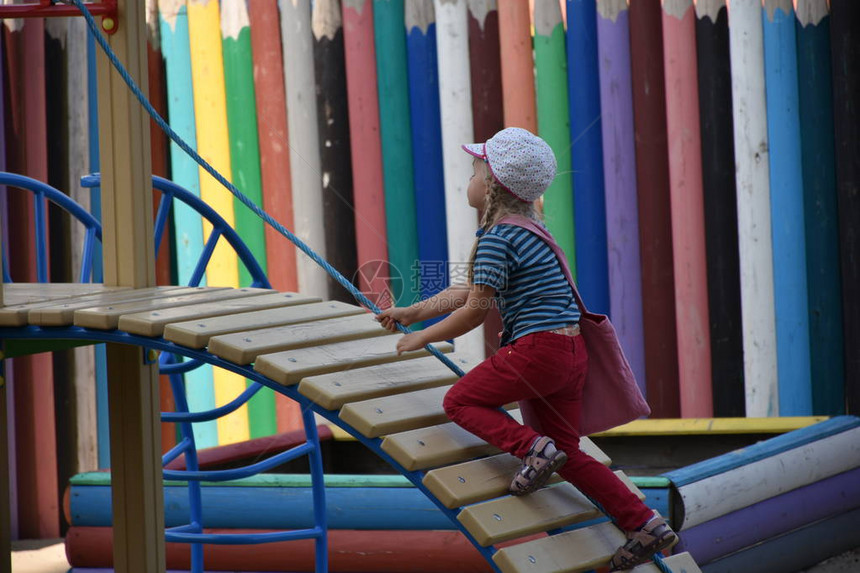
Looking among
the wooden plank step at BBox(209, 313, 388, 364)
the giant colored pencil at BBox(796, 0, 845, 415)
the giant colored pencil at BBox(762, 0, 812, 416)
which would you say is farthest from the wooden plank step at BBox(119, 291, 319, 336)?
the giant colored pencil at BBox(796, 0, 845, 415)

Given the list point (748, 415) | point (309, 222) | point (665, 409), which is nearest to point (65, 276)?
point (309, 222)

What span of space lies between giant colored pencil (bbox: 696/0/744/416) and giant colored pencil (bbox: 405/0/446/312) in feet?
3.78

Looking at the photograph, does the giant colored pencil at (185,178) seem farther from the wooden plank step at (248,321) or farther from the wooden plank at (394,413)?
the wooden plank at (394,413)

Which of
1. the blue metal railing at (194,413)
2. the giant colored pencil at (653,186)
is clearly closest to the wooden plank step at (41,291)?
the blue metal railing at (194,413)

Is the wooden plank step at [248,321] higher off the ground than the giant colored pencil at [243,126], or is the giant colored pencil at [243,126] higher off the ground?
the giant colored pencil at [243,126]

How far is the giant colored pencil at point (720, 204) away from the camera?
4.83m

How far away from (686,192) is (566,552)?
252 centimetres

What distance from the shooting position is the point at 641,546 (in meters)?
2.74

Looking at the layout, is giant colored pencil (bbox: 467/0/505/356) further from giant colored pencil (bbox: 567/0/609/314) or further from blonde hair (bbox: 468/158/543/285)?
blonde hair (bbox: 468/158/543/285)

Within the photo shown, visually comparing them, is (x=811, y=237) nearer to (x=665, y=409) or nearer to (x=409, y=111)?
(x=665, y=409)

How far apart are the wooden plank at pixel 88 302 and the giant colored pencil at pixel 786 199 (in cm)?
254

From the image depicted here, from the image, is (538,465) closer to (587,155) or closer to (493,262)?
(493,262)

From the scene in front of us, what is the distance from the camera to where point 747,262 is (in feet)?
15.8

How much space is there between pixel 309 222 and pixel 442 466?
2.55 metres
